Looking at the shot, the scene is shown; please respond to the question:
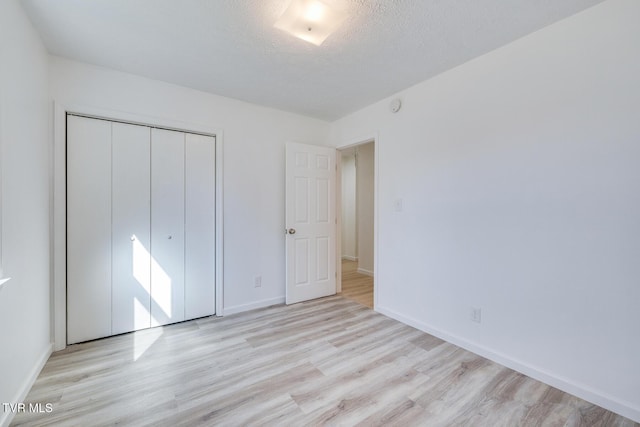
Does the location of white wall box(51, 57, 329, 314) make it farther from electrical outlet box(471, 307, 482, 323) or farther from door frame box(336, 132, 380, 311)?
electrical outlet box(471, 307, 482, 323)

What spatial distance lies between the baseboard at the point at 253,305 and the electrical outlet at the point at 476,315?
6.88 ft

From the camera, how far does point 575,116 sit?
5.48 ft

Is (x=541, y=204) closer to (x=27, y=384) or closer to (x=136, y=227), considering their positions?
(x=136, y=227)

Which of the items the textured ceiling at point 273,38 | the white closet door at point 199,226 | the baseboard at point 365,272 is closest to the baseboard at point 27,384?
the white closet door at point 199,226

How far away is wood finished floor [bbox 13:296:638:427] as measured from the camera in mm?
1483

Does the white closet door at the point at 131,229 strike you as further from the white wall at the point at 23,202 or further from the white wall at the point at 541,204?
the white wall at the point at 541,204

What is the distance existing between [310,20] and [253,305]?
2.82m

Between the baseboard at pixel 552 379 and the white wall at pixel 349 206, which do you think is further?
the white wall at pixel 349 206

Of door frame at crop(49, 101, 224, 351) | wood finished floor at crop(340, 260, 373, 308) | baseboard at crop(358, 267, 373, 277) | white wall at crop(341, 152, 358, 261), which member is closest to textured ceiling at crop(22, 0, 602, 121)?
door frame at crop(49, 101, 224, 351)

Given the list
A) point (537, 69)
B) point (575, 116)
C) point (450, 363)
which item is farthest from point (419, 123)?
point (450, 363)

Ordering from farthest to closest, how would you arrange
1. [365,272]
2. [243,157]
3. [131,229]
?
1. [365,272]
2. [243,157]
3. [131,229]

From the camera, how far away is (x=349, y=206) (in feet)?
20.0

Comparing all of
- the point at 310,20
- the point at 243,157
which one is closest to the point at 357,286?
the point at 243,157

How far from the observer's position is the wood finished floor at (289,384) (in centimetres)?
148
